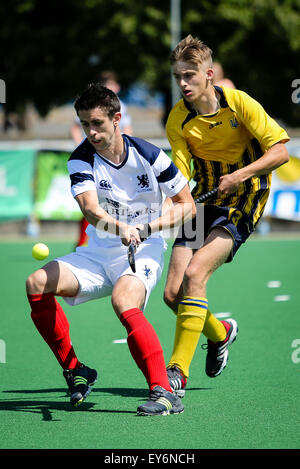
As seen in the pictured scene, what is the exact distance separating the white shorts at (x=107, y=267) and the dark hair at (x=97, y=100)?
726 millimetres

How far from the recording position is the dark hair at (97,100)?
4285mm

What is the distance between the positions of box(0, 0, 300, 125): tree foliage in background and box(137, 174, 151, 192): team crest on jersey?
2314cm

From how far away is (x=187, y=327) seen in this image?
4613 mm

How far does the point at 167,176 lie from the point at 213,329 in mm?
1117

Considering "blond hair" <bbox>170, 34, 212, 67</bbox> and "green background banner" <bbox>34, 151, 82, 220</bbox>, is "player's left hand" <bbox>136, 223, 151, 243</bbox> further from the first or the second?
"green background banner" <bbox>34, 151, 82, 220</bbox>

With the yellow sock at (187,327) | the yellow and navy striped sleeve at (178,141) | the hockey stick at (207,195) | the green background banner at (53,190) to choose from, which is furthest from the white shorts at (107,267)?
the green background banner at (53,190)

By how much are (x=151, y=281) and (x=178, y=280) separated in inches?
20.9

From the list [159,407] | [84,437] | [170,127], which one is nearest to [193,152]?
[170,127]

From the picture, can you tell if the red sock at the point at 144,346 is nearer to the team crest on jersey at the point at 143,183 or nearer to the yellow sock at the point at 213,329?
the team crest on jersey at the point at 143,183

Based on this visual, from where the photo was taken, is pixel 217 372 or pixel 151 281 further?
pixel 217 372

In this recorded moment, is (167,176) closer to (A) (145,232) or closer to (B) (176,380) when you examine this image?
(A) (145,232)

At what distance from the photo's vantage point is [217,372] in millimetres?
5008

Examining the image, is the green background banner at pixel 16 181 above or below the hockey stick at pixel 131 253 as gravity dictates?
above
